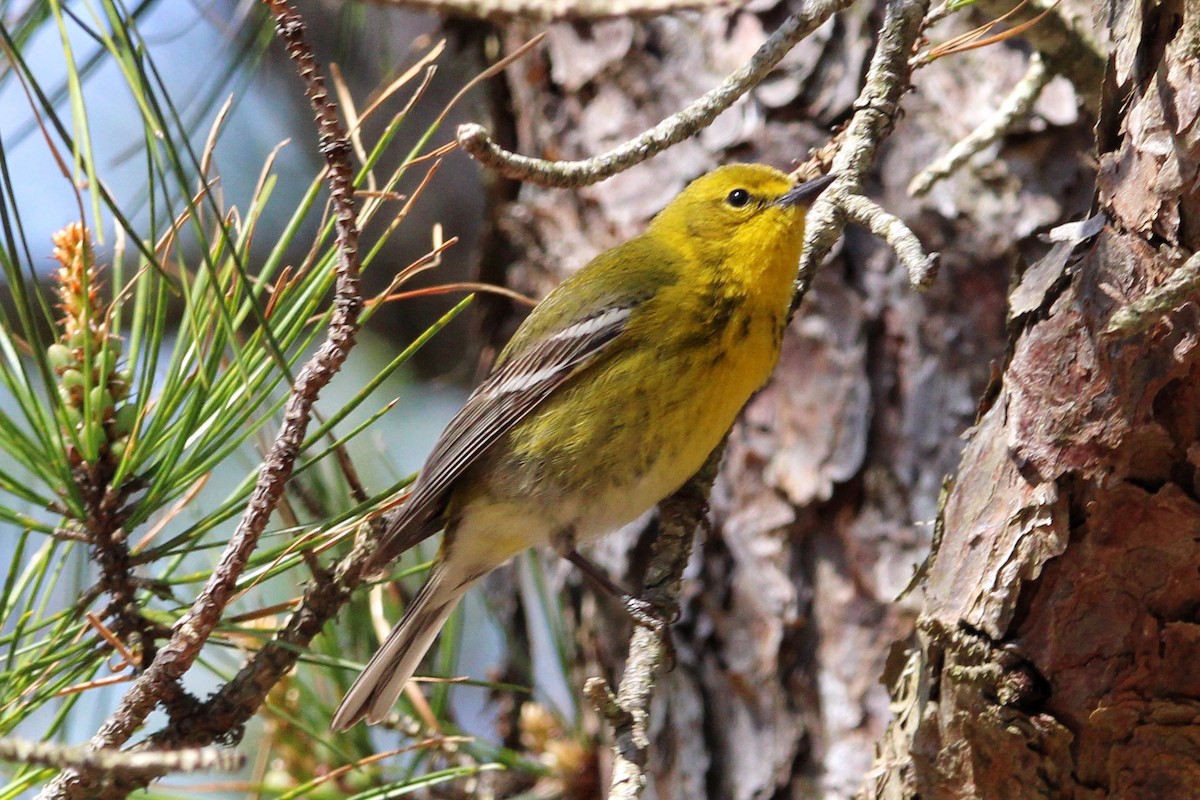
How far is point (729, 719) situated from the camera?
327 centimetres

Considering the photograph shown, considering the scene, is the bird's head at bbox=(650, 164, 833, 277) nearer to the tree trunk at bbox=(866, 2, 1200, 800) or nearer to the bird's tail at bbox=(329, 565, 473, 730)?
the tree trunk at bbox=(866, 2, 1200, 800)

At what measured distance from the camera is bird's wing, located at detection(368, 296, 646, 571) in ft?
8.84

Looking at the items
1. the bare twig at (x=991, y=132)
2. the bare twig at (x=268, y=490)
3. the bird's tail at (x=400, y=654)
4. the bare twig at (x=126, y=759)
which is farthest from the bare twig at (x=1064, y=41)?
the bare twig at (x=126, y=759)

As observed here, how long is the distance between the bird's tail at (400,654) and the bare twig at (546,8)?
127cm

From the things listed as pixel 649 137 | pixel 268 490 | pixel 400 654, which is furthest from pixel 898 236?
pixel 400 654

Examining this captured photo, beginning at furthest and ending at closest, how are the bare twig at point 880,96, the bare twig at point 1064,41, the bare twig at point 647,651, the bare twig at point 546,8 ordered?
the bare twig at point 1064,41, the bare twig at point 546,8, the bare twig at point 880,96, the bare twig at point 647,651

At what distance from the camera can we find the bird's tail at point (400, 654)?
239 cm

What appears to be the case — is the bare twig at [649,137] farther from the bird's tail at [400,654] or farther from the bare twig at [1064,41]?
the bird's tail at [400,654]

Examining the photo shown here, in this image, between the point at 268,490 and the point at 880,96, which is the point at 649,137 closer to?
the point at 880,96

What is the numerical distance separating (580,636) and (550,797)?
1.71 ft

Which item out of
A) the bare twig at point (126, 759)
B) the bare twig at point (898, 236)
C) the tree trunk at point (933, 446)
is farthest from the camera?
the tree trunk at point (933, 446)

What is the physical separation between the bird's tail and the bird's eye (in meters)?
1.14

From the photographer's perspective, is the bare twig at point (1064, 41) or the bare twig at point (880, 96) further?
the bare twig at point (1064, 41)

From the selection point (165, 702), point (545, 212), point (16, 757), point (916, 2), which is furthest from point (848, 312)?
point (16, 757)
